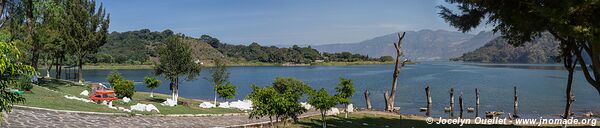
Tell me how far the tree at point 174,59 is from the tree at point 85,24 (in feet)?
39.8

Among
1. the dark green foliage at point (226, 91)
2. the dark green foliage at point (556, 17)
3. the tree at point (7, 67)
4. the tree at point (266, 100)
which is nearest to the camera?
the tree at point (7, 67)

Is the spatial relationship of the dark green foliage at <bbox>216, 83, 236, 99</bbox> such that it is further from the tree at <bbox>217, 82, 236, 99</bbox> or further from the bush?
the bush

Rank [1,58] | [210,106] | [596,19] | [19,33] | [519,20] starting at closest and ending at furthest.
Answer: [1,58]
[596,19]
[519,20]
[210,106]
[19,33]

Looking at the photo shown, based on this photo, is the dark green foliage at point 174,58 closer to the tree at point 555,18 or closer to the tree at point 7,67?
the tree at point 555,18

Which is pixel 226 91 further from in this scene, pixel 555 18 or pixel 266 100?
pixel 555 18

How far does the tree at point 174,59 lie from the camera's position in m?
40.0

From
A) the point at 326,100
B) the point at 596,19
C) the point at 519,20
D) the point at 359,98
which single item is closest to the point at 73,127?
the point at 326,100

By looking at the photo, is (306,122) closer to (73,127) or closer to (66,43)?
(73,127)

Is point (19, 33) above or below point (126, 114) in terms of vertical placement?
above

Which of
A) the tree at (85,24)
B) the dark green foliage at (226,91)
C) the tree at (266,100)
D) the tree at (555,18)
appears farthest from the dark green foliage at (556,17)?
the tree at (85,24)

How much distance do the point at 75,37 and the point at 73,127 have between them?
112 feet

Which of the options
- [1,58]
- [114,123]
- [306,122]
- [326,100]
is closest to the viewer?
[1,58]

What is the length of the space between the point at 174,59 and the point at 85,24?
47.1ft

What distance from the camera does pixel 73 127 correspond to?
17703mm
